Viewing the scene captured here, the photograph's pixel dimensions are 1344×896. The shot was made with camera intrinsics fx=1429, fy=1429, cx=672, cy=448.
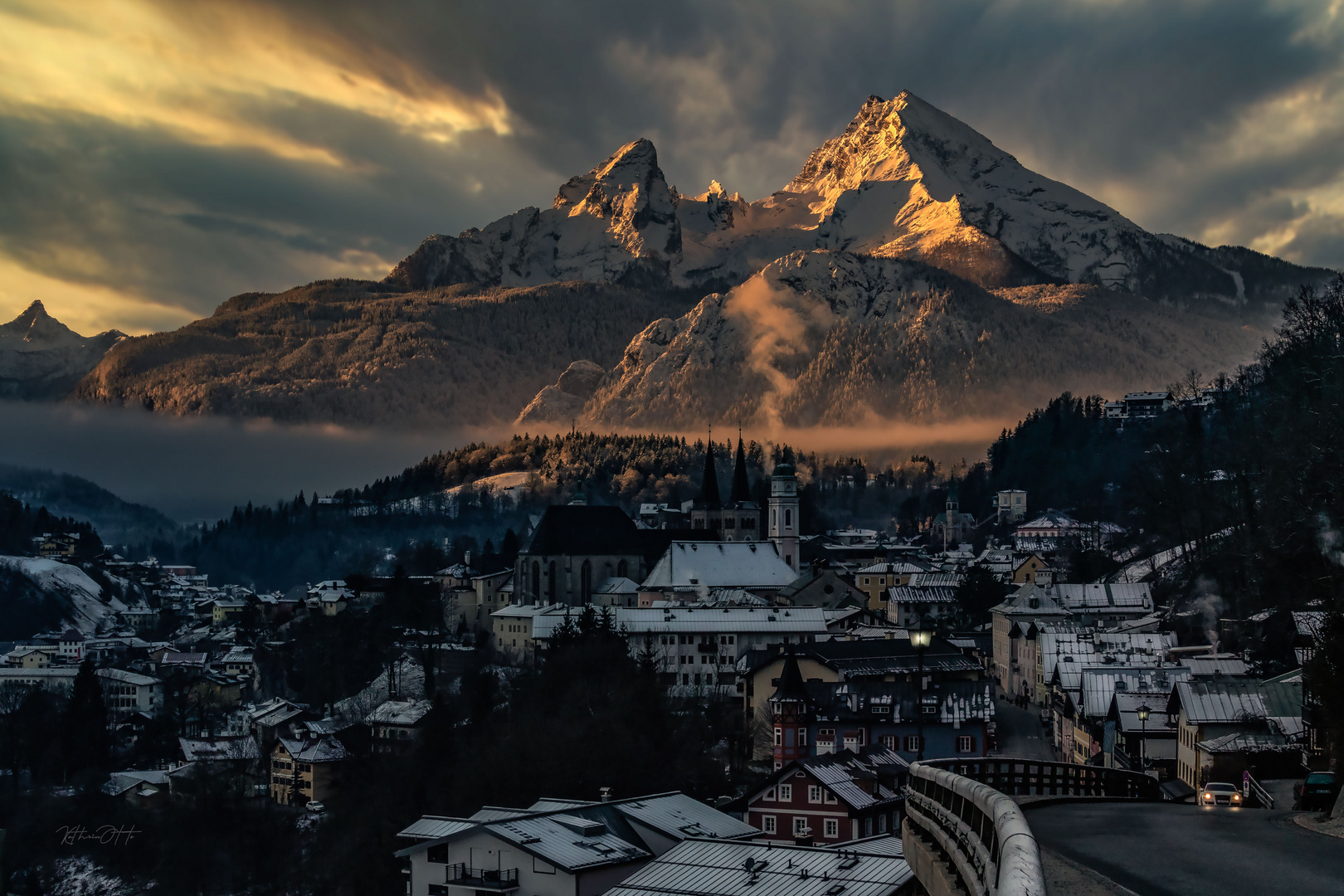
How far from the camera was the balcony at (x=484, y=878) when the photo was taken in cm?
4928

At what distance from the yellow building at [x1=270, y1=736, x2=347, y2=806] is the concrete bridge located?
83656 millimetres

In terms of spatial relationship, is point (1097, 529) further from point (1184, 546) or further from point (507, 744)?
point (507, 744)

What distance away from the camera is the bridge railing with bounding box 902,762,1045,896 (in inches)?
412

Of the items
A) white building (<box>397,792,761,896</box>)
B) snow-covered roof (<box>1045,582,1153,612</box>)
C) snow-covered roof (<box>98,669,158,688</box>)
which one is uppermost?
snow-covered roof (<box>1045,582,1153,612</box>)

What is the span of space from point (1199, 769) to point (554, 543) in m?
104

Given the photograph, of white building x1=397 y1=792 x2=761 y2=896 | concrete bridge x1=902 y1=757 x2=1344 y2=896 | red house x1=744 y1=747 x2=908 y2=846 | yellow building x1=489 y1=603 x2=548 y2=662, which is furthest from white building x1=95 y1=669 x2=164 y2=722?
concrete bridge x1=902 y1=757 x2=1344 y2=896

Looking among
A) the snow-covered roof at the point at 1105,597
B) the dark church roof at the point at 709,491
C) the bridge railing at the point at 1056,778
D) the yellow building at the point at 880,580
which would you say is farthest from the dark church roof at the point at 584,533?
the bridge railing at the point at 1056,778

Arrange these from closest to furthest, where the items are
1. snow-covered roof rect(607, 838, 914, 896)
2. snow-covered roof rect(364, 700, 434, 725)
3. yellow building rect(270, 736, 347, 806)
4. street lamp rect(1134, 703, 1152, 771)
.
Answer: snow-covered roof rect(607, 838, 914, 896), street lamp rect(1134, 703, 1152, 771), yellow building rect(270, 736, 347, 806), snow-covered roof rect(364, 700, 434, 725)

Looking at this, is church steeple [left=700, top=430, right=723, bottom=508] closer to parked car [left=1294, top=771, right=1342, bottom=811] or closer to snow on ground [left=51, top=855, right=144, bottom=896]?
snow on ground [left=51, top=855, right=144, bottom=896]

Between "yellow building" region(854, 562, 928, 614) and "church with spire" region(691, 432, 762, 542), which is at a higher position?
"church with spire" region(691, 432, 762, 542)

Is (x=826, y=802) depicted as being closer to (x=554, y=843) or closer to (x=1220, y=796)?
(x=554, y=843)

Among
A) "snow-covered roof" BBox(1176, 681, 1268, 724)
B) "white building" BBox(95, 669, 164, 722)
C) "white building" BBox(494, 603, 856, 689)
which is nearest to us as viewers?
"snow-covered roof" BBox(1176, 681, 1268, 724)

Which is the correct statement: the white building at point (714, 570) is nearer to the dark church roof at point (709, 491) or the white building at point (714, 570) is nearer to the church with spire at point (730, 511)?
the church with spire at point (730, 511)

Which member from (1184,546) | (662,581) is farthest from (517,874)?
(662,581)
